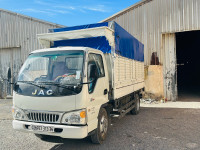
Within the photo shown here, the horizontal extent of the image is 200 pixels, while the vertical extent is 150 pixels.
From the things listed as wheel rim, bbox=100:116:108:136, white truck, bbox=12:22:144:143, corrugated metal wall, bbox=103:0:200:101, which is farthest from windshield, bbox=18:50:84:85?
corrugated metal wall, bbox=103:0:200:101

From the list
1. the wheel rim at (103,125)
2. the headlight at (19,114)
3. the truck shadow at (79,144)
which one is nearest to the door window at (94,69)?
the wheel rim at (103,125)

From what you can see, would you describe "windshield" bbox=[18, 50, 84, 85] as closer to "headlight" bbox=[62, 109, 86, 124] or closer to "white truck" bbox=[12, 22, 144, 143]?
"white truck" bbox=[12, 22, 144, 143]

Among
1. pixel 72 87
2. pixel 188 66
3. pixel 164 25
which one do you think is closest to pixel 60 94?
pixel 72 87

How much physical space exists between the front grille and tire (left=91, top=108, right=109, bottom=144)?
1058mm

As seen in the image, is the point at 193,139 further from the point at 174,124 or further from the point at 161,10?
the point at 161,10

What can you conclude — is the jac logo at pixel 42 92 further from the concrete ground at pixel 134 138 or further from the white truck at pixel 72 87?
the concrete ground at pixel 134 138

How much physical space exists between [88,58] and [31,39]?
1097cm

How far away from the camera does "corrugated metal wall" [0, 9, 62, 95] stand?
1366 centimetres

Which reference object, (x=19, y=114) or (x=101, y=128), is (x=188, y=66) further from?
(x=19, y=114)

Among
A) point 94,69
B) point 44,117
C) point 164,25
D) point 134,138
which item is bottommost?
point 134,138

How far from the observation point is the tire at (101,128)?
4438mm

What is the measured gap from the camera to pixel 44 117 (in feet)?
12.6

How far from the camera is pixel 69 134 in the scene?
366cm

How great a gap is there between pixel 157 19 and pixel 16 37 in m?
10.3
